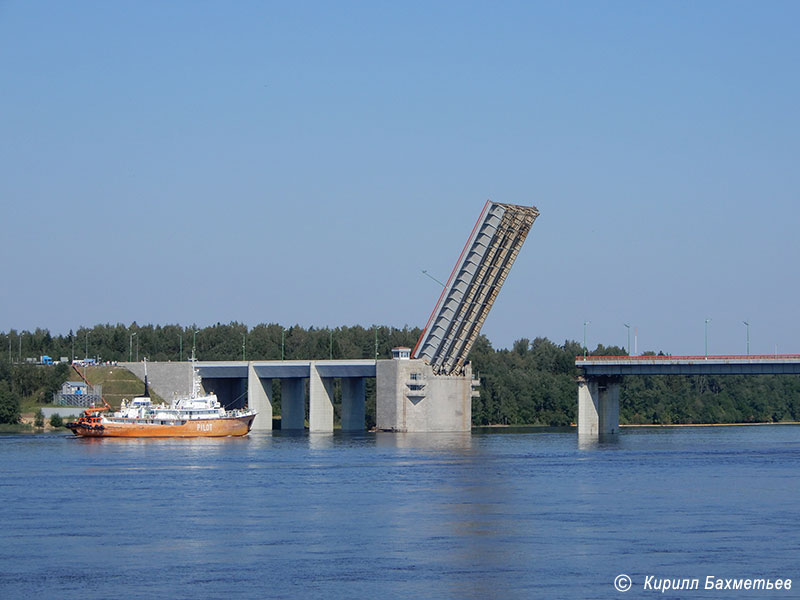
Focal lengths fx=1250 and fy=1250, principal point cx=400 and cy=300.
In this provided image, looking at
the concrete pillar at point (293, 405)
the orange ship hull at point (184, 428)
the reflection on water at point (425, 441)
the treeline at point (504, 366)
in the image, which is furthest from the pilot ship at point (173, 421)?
the treeline at point (504, 366)

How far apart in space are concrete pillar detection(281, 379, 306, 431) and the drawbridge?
22791mm

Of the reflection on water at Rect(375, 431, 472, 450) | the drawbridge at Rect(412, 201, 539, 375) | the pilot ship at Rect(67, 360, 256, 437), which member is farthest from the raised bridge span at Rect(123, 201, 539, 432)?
the pilot ship at Rect(67, 360, 256, 437)

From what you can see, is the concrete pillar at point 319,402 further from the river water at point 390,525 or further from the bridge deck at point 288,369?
the river water at point 390,525

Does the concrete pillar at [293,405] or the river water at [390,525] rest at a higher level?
the concrete pillar at [293,405]

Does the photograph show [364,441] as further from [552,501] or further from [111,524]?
[111,524]

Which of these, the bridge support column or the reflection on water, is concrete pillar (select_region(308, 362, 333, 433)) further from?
the bridge support column

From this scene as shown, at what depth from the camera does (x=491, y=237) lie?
68.4 metres

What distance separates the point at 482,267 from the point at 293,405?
30980 mm

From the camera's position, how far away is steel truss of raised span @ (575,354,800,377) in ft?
253

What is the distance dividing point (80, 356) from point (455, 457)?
7300 cm

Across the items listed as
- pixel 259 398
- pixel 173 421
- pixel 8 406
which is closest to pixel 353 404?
pixel 259 398

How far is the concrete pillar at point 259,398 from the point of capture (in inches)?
3561

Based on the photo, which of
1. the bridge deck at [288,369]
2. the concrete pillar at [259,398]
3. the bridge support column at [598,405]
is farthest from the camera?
the concrete pillar at [259,398]

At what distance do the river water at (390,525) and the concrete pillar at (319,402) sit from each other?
3090 centimetres
